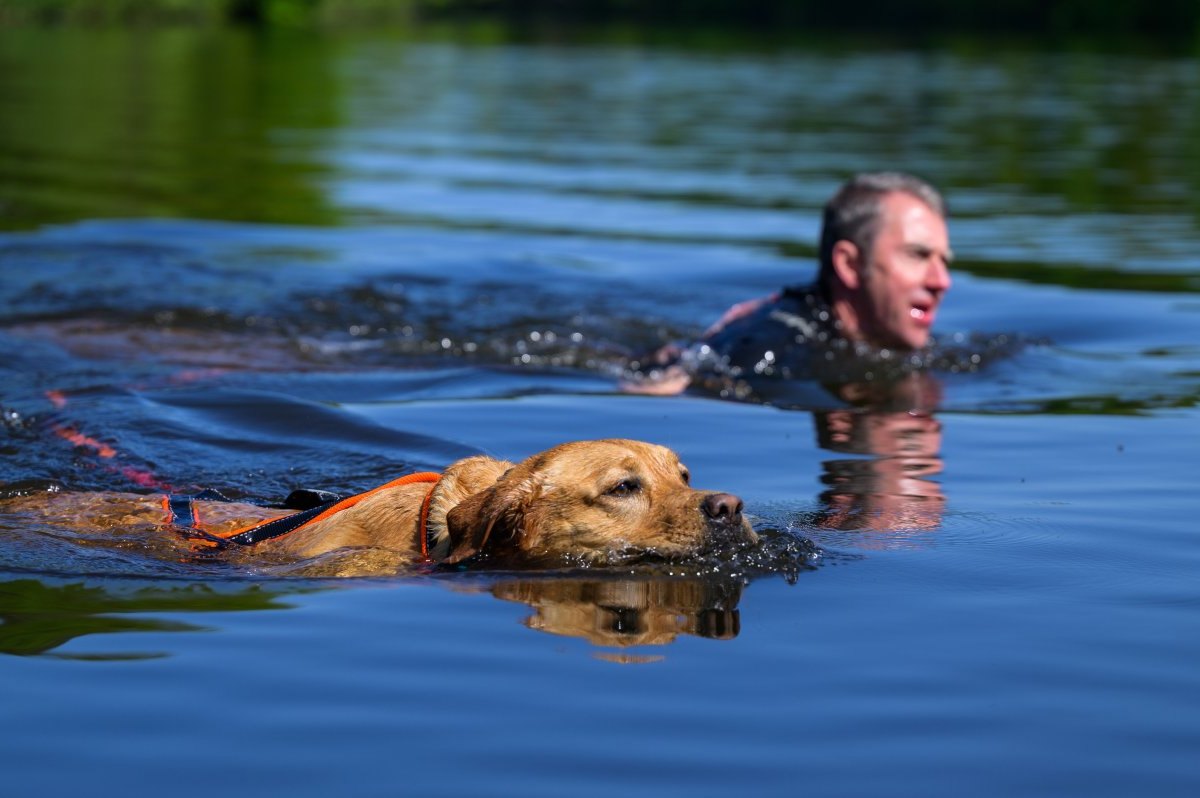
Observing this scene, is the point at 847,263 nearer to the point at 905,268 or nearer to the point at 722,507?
the point at 905,268

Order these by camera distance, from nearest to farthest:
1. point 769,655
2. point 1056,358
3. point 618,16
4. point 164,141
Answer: point 769,655 → point 1056,358 → point 164,141 → point 618,16

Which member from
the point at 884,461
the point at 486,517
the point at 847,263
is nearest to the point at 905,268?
the point at 847,263

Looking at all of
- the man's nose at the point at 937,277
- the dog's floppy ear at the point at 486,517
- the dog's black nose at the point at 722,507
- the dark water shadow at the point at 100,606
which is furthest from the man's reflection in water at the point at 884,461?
the dark water shadow at the point at 100,606

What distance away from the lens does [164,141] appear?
85.7 ft

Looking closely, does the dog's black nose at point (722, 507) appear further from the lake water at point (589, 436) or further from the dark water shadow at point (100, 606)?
the dark water shadow at point (100, 606)

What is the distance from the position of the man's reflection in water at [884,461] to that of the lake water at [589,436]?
0.14 feet

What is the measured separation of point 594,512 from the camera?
606cm

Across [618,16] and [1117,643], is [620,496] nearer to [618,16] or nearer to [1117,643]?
[1117,643]

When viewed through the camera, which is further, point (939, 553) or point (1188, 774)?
point (939, 553)

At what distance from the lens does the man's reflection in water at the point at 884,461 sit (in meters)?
6.92

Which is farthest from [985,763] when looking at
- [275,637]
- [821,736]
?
[275,637]

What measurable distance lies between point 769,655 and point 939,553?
1.48 m

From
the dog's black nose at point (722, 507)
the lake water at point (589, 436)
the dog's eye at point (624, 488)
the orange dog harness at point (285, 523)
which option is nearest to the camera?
the lake water at point (589, 436)

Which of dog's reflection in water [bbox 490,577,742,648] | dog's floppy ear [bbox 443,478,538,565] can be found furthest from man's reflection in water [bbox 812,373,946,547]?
dog's floppy ear [bbox 443,478,538,565]
